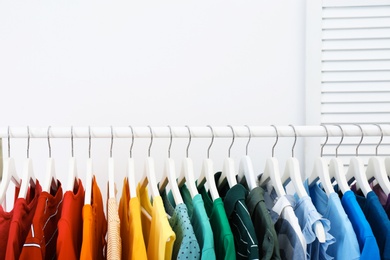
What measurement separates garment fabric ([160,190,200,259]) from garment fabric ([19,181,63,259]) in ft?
0.94

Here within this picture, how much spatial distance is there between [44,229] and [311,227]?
0.62 meters

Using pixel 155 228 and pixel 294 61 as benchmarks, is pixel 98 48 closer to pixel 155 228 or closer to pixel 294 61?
pixel 294 61

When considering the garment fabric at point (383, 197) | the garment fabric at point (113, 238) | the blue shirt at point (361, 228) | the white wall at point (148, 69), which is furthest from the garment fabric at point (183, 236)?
the white wall at point (148, 69)

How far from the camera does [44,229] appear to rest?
1245 millimetres

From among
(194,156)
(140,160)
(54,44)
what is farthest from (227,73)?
(54,44)

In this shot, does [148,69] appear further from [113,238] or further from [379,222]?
[379,222]

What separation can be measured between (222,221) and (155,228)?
0.53 feet

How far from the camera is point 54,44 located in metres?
1.87

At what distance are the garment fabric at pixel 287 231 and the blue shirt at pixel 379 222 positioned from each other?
7.2 inches

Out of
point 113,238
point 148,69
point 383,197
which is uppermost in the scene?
point 148,69

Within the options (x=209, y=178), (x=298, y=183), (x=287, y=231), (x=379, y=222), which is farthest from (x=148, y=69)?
(x=379, y=222)

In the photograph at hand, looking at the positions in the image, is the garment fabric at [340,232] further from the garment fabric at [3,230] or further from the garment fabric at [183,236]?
the garment fabric at [3,230]

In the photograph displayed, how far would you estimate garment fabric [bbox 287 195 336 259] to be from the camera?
1227 mm

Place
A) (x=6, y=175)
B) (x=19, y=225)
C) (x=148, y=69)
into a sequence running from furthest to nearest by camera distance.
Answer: (x=148, y=69), (x=6, y=175), (x=19, y=225)
